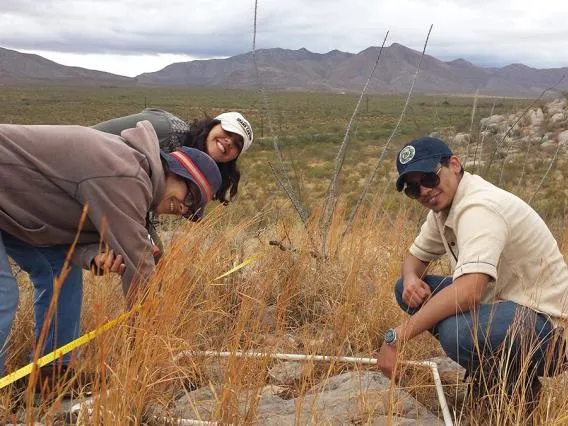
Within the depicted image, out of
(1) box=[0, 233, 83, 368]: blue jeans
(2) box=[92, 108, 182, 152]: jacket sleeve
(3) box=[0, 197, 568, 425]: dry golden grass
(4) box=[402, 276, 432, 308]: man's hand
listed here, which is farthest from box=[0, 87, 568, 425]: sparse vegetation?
(2) box=[92, 108, 182, 152]: jacket sleeve

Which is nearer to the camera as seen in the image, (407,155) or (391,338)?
(391,338)

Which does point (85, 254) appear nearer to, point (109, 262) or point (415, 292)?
point (109, 262)

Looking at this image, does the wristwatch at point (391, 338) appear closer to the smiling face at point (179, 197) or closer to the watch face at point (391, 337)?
the watch face at point (391, 337)

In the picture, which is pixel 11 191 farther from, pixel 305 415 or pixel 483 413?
pixel 483 413

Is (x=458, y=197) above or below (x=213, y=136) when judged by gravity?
below

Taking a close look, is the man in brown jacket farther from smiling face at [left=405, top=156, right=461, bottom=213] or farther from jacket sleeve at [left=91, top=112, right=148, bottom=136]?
jacket sleeve at [left=91, top=112, right=148, bottom=136]

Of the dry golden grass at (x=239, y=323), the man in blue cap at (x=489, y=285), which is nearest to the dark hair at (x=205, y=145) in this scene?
the dry golden grass at (x=239, y=323)

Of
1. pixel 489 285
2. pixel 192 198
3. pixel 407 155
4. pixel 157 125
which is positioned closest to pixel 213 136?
pixel 157 125

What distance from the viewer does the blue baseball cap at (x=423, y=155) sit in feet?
6.71

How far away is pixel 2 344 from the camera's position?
177 centimetres

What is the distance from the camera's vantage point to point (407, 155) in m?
2.11

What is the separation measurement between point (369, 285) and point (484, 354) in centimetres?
104

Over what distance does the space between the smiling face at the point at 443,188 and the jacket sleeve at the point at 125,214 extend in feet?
3.10

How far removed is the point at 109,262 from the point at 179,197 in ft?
1.15
